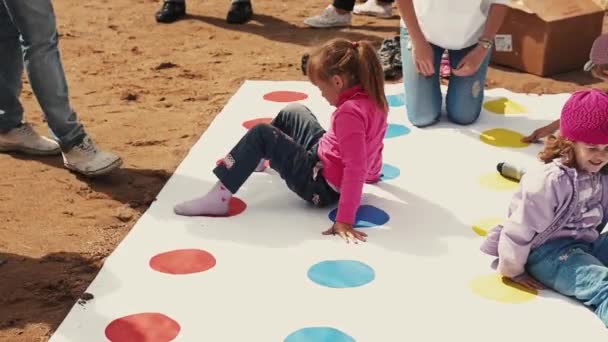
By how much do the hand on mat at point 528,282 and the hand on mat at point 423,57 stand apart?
1438 millimetres

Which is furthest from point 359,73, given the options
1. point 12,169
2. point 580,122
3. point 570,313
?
point 12,169

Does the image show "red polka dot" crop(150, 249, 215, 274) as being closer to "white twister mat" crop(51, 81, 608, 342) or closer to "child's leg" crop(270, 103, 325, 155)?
"white twister mat" crop(51, 81, 608, 342)

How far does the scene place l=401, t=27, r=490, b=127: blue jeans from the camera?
360 centimetres

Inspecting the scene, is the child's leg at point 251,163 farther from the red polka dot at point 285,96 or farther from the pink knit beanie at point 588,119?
the red polka dot at point 285,96

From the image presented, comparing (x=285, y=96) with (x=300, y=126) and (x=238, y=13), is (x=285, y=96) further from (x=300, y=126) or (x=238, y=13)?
(x=238, y=13)

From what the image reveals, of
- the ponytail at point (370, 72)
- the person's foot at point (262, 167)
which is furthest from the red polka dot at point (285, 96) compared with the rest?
the ponytail at point (370, 72)

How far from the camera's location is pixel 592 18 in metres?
4.23

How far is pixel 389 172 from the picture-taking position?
310 cm

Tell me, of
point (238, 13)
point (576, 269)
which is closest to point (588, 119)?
point (576, 269)

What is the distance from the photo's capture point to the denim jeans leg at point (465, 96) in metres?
3.61

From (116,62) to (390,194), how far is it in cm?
224

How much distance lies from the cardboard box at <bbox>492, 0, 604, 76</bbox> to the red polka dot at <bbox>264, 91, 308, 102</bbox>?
113 centimetres

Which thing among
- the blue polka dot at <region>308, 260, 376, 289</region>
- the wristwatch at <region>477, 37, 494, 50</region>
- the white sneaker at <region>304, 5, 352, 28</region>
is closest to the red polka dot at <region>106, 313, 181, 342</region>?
the blue polka dot at <region>308, 260, 376, 289</region>

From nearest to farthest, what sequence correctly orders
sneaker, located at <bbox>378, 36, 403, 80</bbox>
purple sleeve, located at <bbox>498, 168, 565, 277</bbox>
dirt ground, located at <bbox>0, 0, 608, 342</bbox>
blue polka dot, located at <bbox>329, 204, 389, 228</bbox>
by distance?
purple sleeve, located at <bbox>498, 168, 565, 277</bbox> → dirt ground, located at <bbox>0, 0, 608, 342</bbox> → blue polka dot, located at <bbox>329, 204, 389, 228</bbox> → sneaker, located at <bbox>378, 36, 403, 80</bbox>
